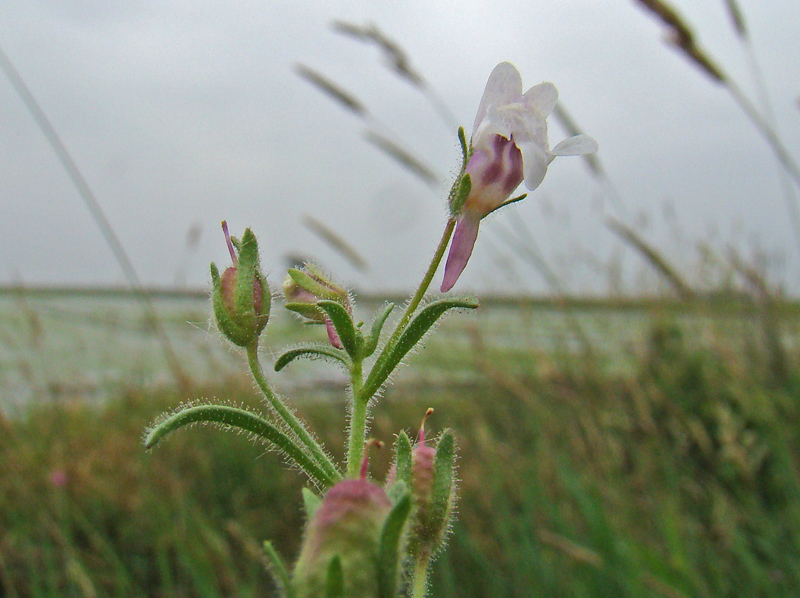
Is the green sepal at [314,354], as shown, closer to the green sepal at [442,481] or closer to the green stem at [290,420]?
the green stem at [290,420]

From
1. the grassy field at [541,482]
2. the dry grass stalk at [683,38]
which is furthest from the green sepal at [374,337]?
the dry grass stalk at [683,38]

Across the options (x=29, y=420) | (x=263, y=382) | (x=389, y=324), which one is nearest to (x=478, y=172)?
(x=389, y=324)

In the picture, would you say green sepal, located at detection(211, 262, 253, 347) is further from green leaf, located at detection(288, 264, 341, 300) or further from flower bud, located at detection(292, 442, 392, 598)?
flower bud, located at detection(292, 442, 392, 598)

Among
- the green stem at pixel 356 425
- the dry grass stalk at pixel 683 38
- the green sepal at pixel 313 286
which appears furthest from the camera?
the dry grass stalk at pixel 683 38

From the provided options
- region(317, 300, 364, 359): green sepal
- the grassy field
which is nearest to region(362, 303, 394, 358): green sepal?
region(317, 300, 364, 359): green sepal

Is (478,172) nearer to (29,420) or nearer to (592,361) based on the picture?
(592,361)
